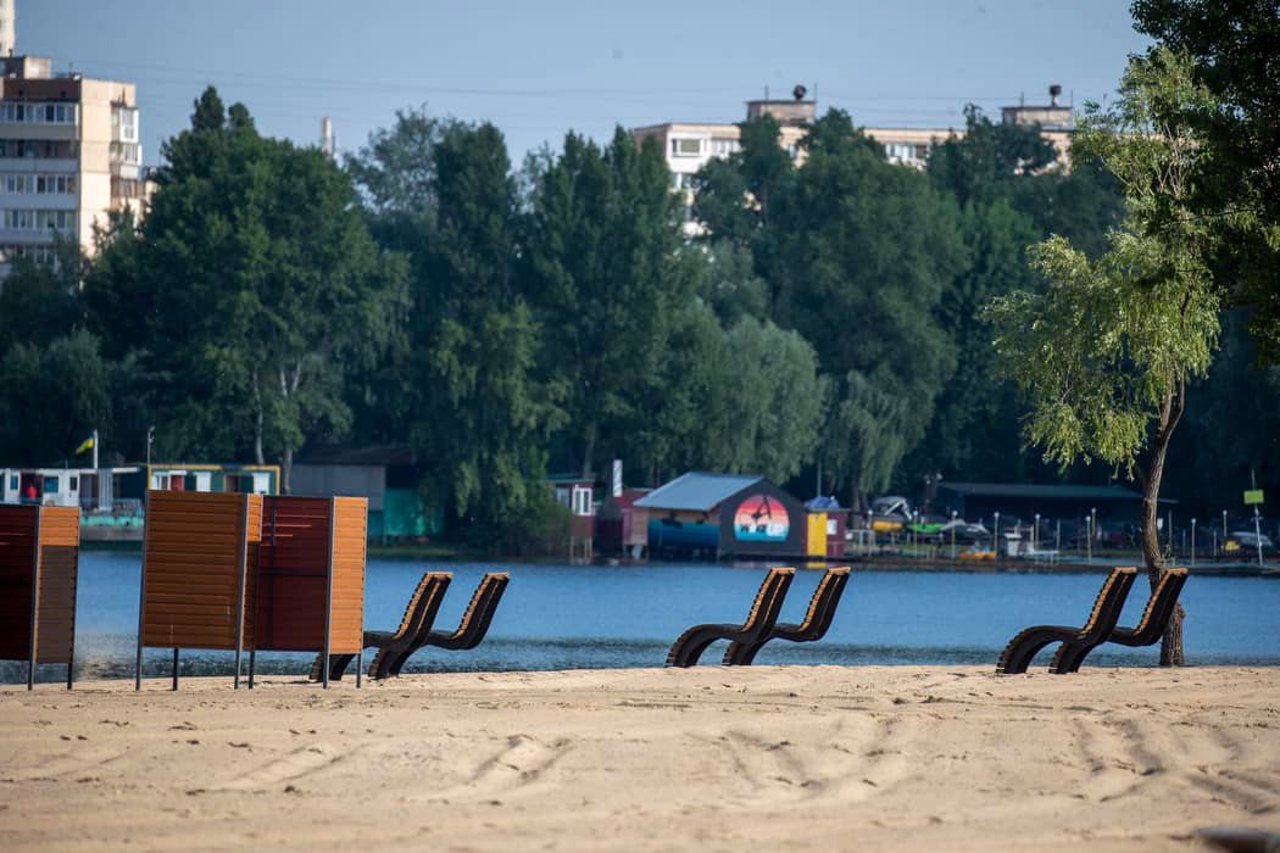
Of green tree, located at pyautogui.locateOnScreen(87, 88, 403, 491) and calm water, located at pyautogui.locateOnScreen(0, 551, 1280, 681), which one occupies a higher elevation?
green tree, located at pyautogui.locateOnScreen(87, 88, 403, 491)

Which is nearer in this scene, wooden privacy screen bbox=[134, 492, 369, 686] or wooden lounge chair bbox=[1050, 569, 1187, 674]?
wooden privacy screen bbox=[134, 492, 369, 686]

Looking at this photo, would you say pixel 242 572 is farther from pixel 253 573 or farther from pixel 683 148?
pixel 683 148

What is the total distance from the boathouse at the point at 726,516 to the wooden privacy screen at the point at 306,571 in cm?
6437

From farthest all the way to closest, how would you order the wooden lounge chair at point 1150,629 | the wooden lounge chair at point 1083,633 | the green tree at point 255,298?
the green tree at point 255,298, the wooden lounge chair at point 1150,629, the wooden lounge chair at point 1083,633

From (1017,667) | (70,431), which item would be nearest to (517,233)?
(70,431)

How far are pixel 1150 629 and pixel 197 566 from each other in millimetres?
11228

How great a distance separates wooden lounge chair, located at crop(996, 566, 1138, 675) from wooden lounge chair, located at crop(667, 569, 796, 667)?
259 cm

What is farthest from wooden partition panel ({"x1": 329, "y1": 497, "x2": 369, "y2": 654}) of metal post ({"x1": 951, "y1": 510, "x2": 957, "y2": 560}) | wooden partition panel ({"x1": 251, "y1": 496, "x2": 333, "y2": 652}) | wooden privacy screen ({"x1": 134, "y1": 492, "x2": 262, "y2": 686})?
metal post ({"x1": 951, "y1": 510, "x2": 957, "y2": 560})

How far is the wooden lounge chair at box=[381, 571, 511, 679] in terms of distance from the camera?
23047 millimetres

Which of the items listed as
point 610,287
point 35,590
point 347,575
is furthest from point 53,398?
point 347,575

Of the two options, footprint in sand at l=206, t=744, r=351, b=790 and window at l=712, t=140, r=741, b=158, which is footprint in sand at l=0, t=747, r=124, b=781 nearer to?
footprint in sand at l=206, t=744, r=351, b=790

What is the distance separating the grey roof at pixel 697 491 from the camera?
8406 centimetres

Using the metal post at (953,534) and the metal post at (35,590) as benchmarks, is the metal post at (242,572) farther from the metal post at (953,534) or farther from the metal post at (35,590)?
the metal post at (953,534)

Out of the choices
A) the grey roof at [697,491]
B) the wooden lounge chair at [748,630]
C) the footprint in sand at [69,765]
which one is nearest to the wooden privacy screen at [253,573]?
the footprint in sand at [69,765]
